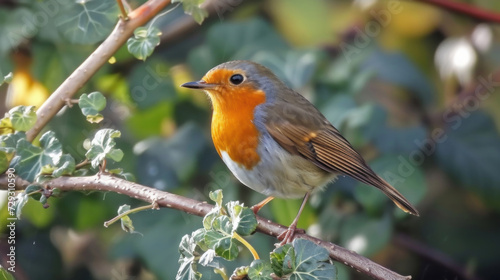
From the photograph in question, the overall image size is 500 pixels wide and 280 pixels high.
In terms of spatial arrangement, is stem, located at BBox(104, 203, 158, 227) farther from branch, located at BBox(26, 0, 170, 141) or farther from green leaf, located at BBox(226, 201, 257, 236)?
branch, located at BBox(26, 0, 170, 141)

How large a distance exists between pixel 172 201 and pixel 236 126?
79cm

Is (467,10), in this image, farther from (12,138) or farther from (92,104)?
(12,138)

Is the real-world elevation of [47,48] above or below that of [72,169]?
below

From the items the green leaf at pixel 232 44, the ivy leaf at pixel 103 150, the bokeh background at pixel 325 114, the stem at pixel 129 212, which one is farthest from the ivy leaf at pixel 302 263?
the green leaf at pixel 232 44

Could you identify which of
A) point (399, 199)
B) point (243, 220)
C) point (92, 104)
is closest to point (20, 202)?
point (92, 104)

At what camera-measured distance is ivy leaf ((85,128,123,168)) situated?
71.2 inches

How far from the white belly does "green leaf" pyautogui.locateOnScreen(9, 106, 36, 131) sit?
0.74 m

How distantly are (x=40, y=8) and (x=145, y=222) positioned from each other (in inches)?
39.9

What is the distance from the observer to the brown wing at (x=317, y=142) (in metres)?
2.54

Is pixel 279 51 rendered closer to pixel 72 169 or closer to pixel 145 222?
pixel 145 222

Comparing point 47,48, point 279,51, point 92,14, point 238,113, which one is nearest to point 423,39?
point 279,51

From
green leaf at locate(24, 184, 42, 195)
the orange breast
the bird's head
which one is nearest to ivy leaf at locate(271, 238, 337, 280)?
green leaf at locate(24, 184, 42, 195)

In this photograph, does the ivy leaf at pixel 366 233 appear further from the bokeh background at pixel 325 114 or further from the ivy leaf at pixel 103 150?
the ivy leaf at pixel 103 150

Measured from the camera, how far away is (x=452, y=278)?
3.37 metres
